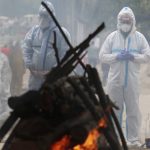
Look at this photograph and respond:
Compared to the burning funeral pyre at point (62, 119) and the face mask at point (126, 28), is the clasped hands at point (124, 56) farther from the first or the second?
the burning funeral pyre at point (62, 119)

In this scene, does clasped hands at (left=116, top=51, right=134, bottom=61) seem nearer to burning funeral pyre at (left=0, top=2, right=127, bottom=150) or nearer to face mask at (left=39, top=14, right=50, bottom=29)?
face mask at (left=39, top=14, right=50, bottom=29)

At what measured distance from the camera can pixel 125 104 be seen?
952cm

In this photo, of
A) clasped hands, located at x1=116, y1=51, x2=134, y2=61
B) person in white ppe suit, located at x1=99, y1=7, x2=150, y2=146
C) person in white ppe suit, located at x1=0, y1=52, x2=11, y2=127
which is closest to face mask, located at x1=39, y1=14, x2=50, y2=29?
person in white ppe suit, located at x1=99, y1=7, x2=150, y2=146

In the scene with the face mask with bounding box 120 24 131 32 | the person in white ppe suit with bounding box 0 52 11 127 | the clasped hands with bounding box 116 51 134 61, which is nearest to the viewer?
the clasped hands with bounding box 116 51 134 61

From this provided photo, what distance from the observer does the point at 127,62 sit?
30.4ft

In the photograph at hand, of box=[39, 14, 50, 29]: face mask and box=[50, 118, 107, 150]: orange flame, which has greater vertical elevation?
box=[39, 14, 50, 29]: face mask

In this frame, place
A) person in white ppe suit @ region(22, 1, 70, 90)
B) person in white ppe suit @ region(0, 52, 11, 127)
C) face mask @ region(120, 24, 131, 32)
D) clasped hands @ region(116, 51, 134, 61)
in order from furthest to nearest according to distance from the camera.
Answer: person in white ppe suit @ region(0, 52, 11, 127), face mask @ region(120, 24, 131, 32), clasped hands @ region(116, 51, 134, 61), person in white ppe suit @ region(22, 1, 70, 90)

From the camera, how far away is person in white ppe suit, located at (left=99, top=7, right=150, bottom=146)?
30.2 feet

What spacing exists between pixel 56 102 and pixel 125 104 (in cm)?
543

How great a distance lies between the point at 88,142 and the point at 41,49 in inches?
162

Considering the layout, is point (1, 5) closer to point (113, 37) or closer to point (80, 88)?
point (113, 37)

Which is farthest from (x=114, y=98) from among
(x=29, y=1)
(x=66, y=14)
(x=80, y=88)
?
(x=29, y=1)

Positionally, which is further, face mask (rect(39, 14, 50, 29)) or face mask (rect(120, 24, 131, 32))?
face mask (rect(120, 24, 131, 32))

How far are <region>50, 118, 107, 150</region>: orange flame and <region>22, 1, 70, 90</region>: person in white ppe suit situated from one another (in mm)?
3757
